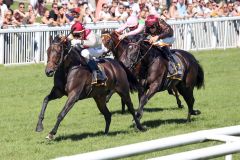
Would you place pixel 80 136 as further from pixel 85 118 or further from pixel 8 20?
pixel 8 20

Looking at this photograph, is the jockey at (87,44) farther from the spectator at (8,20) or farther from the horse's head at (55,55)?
the spectator at (8,20)

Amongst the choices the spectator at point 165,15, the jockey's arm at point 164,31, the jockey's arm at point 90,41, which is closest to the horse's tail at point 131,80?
the jockey's arm at point 90,41

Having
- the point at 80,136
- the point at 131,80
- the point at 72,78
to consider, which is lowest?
the point at 80,136

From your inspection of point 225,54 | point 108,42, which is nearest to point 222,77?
point 225,54

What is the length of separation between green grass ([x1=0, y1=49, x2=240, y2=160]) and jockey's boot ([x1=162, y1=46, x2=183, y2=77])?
0.85m

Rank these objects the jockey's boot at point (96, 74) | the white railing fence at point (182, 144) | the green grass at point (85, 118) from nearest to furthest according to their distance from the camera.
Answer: the white railing fence at point (182, 144) → the green grass at point (85, 118) → the jockey's boot at point (96, 74)

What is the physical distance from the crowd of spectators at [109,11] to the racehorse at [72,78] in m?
6.07

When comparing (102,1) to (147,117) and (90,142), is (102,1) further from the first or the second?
(90,142)

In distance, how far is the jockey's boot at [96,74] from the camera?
36.9ft

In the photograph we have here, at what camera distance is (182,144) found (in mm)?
4953

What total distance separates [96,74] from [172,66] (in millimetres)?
2081

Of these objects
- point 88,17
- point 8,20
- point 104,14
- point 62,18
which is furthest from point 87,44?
point 104,14

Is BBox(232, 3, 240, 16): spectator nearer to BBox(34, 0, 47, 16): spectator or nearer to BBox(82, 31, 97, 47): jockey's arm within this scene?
BBox(34, 0, 47, 16): spectator

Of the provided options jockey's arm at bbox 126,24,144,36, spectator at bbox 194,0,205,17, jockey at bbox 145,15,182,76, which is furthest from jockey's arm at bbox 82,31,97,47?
spectator at bbox 194,0,205,17
